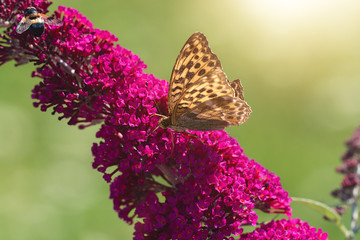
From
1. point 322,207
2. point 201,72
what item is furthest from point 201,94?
point 322,207

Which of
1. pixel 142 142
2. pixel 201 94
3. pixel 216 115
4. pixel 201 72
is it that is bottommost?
pixel 142 142

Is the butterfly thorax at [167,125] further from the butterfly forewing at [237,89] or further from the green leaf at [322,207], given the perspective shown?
the green leaf at [322,207]

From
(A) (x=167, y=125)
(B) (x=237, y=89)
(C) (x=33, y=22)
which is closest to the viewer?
(C) (x=33, y=22)

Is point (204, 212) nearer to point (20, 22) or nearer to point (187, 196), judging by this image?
point (187, 196)

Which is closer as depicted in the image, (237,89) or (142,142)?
(142,142)

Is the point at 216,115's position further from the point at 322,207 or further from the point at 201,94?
the point at 322,207

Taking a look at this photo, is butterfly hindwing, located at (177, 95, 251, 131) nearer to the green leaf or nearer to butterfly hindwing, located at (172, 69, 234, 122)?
butterfly hindwing, located at (172, 69, 234, 122)

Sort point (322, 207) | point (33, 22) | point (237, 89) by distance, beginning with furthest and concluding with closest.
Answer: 1. point (322, 207)
2. point (237, 89)
3. point (33, 22)
